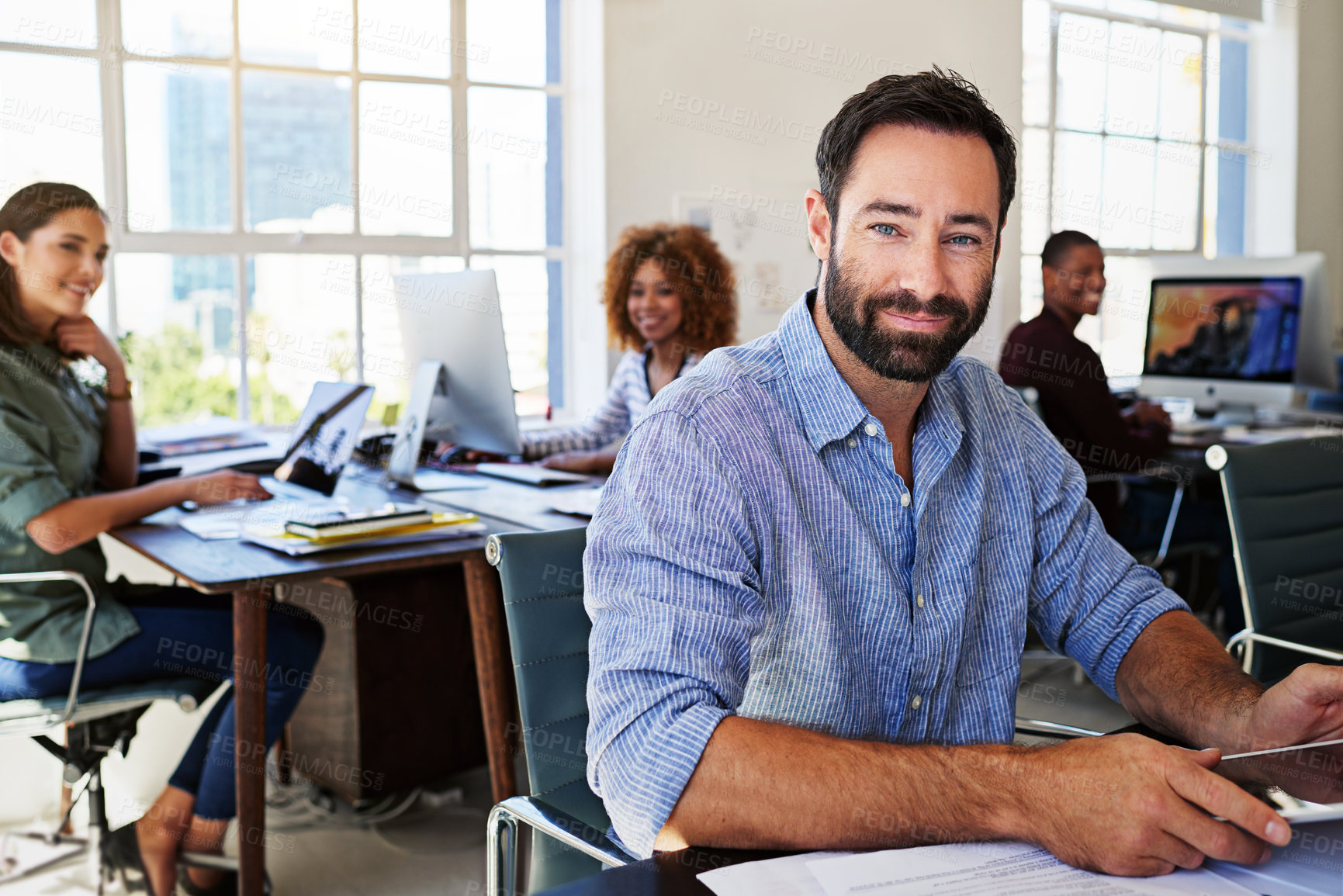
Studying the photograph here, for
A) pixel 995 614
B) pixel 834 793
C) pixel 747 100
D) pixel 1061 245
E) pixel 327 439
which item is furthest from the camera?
pixel 747 100

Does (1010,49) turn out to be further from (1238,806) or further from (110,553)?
(1238,806)

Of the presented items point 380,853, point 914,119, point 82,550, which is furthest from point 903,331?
point 380,853

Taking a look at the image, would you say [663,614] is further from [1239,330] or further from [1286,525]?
[1239,330]

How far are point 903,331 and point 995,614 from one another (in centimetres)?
36

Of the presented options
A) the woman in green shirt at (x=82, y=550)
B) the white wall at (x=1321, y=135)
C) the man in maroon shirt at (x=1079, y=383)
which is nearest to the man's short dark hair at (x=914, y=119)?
the woman in green shirt at (x=82, y=550)

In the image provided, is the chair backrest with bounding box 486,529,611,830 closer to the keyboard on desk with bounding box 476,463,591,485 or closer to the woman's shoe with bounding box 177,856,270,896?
the woman's shoe with bounding box 177,856,270,896

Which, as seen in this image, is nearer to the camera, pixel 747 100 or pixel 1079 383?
pixel 1079 383

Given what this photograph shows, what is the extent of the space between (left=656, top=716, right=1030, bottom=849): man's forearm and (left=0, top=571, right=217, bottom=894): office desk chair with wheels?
1556mm

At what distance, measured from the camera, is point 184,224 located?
420 cm

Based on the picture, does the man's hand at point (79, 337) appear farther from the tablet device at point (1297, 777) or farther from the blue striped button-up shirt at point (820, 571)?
the tablet device at point (1297, 777)

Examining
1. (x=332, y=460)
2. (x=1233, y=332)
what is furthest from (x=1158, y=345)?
(x=332, y=460)

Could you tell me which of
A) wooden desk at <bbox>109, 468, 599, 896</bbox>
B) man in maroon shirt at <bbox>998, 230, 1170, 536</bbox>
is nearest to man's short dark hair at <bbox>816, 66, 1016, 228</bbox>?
wooden desk at <bbox>109, 468, 599, 896</bbox>

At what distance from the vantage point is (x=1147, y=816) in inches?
32.5

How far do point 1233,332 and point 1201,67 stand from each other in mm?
3770
